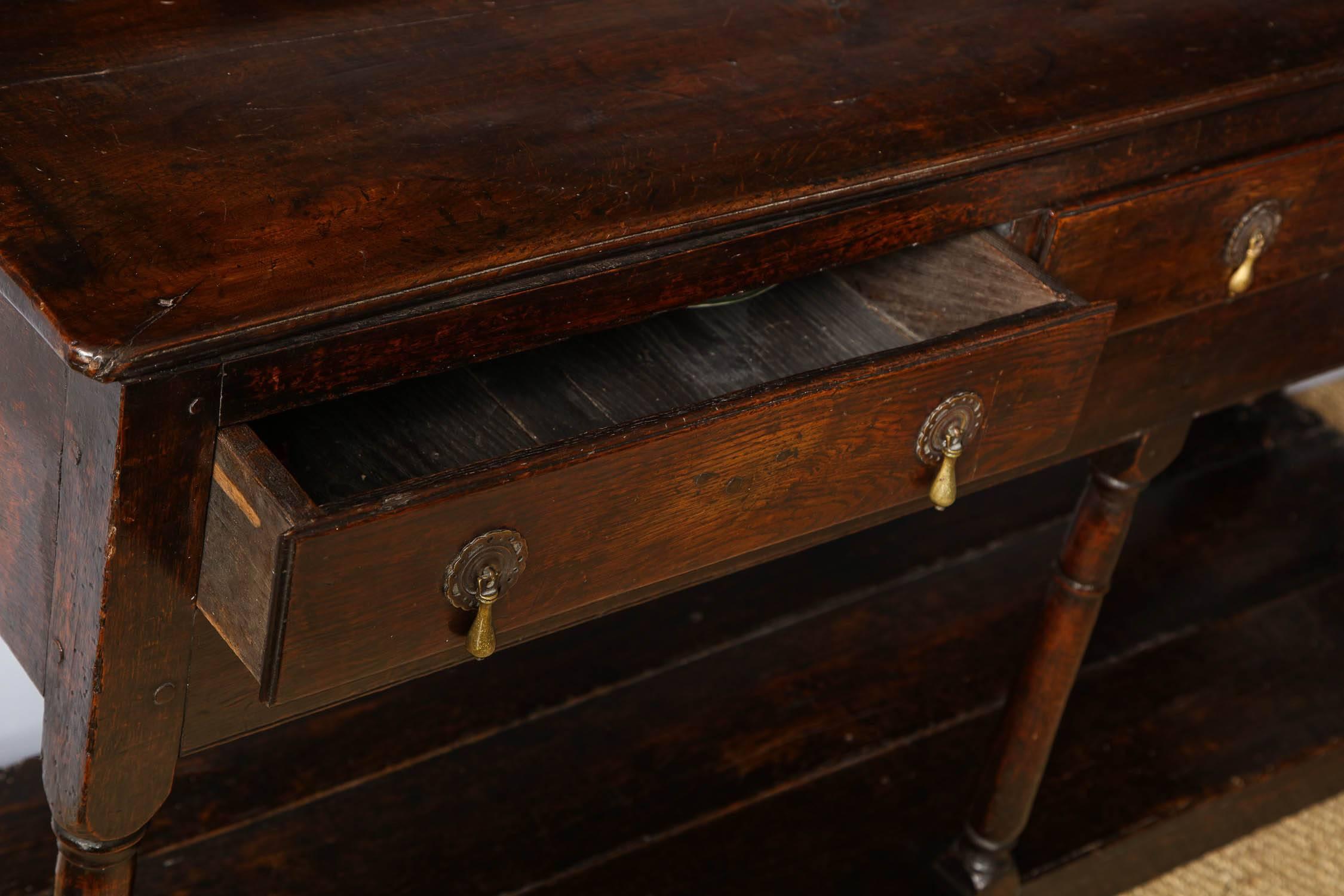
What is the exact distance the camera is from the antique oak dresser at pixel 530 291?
2.01 feet

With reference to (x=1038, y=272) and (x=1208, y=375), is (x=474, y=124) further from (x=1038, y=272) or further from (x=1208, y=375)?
(x=1208, y=375)

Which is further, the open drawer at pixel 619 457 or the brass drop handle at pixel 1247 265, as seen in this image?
the brass drop handle at pixel 1247 265

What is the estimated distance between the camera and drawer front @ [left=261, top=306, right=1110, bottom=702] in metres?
0.61

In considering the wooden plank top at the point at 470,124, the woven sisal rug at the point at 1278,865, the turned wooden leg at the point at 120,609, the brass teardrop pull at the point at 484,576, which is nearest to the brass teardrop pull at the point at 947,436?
the wooden plank top at the point at 470,124

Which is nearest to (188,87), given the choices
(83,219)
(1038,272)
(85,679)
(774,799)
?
(83,219)

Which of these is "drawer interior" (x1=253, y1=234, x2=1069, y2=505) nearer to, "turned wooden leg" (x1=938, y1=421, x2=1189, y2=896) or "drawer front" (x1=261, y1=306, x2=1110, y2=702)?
"drawer front" (x1=261, y1=306, x2=1110, y2=702)

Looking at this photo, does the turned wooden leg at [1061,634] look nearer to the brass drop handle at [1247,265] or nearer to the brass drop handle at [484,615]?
the brass drop handle at [1247,265]

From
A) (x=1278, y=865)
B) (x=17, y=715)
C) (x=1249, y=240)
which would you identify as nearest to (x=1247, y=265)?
(x=1249, y=240)

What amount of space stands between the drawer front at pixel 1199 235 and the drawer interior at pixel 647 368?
0.19 feet

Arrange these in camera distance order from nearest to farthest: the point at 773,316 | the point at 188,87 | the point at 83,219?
the point at 83,219
the point at 188,87
the point at 773,316

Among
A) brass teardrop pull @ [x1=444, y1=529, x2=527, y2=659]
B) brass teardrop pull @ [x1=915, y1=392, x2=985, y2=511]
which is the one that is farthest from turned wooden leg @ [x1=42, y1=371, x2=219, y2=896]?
brass teardrop pull @ [x1=915, y1=392, x2=985, y2=511]

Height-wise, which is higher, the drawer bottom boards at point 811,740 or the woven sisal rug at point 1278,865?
the drawer bottom boards at point 811,740

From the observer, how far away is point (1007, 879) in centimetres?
122

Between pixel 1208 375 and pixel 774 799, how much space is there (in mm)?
501
